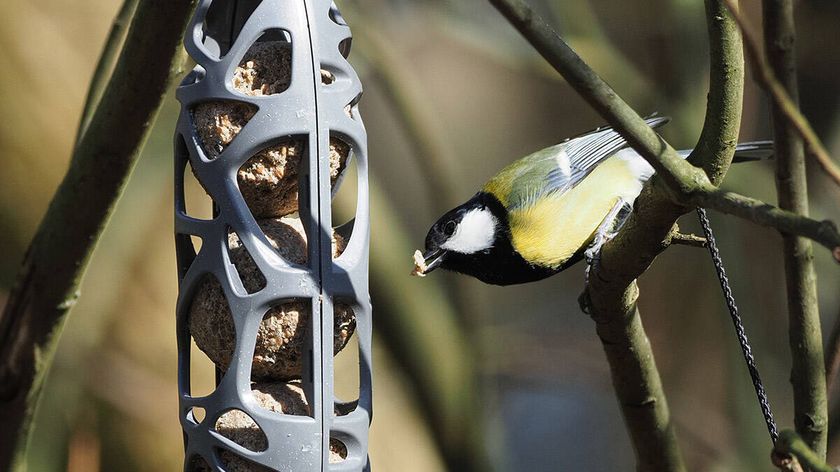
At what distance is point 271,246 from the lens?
3.75 ft

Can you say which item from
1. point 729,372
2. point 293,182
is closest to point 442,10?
point 729,372

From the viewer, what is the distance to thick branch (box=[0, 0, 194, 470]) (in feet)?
4.37

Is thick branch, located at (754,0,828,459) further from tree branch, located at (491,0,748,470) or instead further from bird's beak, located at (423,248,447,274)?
bird's beak, located at (423,248,447,274)

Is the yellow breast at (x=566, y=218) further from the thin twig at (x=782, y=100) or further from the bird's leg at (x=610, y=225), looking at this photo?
the thin twig at (x=782, y=100)

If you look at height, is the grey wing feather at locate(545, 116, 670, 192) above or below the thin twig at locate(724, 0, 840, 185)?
above

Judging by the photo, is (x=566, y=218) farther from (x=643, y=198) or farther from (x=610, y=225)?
(x=643, y=198)

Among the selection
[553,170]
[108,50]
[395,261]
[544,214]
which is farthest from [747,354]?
[395,261]

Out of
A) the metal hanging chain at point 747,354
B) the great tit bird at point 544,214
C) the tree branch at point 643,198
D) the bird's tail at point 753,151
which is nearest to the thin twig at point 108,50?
the great tit bird at point 544,214

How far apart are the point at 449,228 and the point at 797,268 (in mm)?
1056

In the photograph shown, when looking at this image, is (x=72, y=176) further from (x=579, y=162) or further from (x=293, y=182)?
(x=579, y=162)

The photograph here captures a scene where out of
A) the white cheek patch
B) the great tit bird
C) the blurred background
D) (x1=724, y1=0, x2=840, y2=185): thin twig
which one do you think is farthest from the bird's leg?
(x1=724, y1=0, x2=840, y2=185): thin twig

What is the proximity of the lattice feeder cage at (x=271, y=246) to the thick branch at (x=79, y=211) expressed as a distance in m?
0.13

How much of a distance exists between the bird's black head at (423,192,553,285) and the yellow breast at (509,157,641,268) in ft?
0.09

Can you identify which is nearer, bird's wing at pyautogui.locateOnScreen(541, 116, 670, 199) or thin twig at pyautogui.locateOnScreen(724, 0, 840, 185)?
thin twig at pyautogui.locateOnScreen(724, 0, 840, 185)
